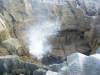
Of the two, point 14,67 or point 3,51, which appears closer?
point 14,67

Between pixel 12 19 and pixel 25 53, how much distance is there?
1860 mm

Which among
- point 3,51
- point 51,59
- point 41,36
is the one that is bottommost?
point 51,59

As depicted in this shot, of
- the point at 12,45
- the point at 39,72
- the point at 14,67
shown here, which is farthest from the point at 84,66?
the point at 12,45

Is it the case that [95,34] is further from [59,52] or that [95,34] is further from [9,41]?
[9,41]

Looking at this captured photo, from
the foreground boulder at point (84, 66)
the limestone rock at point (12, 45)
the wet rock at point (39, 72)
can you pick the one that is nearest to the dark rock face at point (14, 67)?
the wet rock at point (39, 72)

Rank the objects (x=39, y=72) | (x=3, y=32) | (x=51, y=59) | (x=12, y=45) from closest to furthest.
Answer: (x=39, y=72), (x=12, y=45), (x=3, y=32), (x=51, y=59)

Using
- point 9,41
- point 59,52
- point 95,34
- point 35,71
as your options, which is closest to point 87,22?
point 95,34

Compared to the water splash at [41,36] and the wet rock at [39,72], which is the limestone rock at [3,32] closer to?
the water splash at [41,36]

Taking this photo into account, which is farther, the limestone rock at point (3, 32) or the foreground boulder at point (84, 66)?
the limestone rock at point (3, 32)

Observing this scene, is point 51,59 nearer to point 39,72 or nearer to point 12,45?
point 12,45

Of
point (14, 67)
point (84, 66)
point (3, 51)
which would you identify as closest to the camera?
point (84, 66)

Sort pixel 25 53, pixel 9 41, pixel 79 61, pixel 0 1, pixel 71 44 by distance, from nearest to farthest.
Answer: pixel 79 61 → pixel 9 41 → pixel 25 53 → pixel 0 1 → pixel 71 44

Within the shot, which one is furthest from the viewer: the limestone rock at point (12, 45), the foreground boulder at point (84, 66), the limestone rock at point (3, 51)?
the limestone rock at point (12, 45)

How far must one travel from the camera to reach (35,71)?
9.32m
